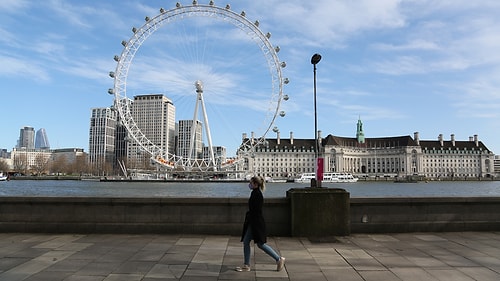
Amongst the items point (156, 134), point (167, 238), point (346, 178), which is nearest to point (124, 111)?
point (156, 134)

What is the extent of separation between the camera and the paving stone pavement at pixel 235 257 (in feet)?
27.7

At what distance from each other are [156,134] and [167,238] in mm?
94045

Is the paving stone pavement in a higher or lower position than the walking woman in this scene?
lower

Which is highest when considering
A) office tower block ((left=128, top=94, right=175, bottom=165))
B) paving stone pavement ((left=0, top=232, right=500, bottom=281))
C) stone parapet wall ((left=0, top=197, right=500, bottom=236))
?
office tower block ((left=128, top=94, right=175, bottom=165))

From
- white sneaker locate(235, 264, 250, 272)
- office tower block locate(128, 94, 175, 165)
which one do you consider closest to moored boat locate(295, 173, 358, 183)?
office tower block locate(128, 94, 175, 165)

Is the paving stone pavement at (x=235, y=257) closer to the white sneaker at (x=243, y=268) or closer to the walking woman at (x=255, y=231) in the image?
the white sneaker at (x=243, y=268)

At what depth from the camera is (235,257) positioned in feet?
33.1

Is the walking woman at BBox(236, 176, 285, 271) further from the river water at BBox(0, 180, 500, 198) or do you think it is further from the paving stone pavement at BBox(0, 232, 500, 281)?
the river water at BBox(0, 180, 500, 198)

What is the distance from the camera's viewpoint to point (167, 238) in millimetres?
12320

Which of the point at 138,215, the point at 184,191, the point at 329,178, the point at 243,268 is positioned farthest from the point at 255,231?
the point at 329,178

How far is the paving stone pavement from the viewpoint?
843cm

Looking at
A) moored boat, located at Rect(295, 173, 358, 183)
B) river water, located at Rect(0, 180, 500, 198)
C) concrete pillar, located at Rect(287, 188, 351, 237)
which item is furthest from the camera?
moored boat, located at Rect(295, 173, 358, 183)

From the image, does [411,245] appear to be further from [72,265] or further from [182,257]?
[72,265]

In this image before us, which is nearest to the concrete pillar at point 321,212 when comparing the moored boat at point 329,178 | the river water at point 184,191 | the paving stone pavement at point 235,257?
the paving stone pavement at point 235,257
